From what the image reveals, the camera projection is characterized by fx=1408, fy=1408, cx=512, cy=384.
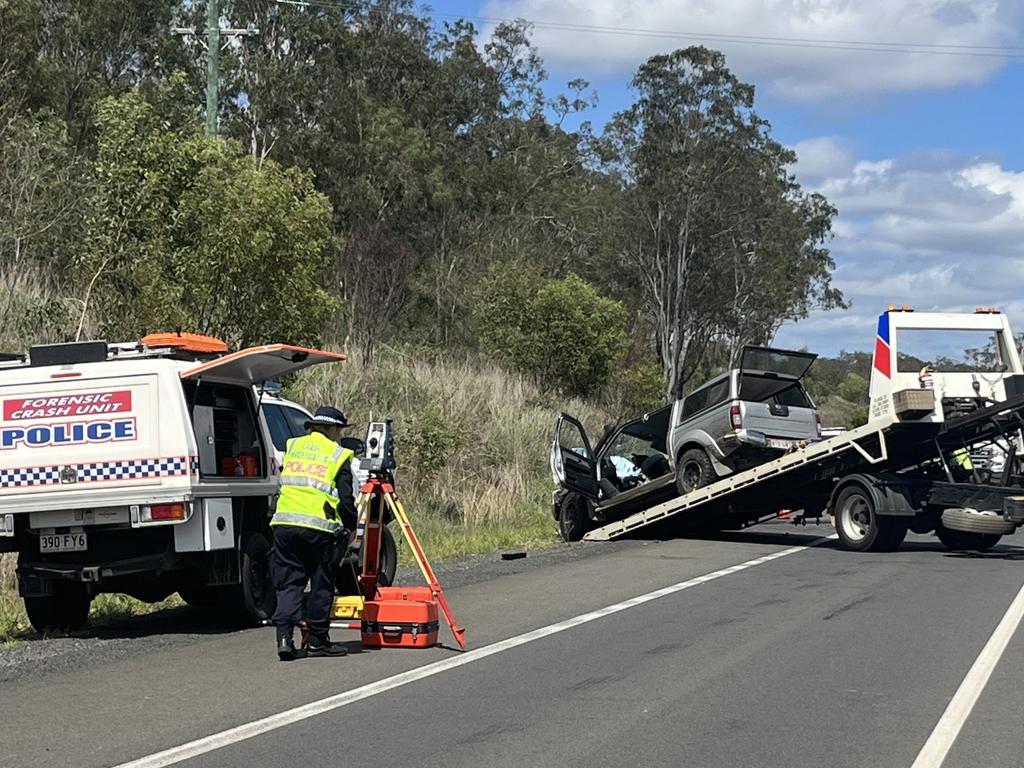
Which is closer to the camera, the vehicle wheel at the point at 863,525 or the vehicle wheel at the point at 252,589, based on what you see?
the vehicle wheel at the point at 252,589

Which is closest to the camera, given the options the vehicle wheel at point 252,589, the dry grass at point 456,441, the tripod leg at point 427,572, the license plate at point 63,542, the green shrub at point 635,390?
the tripod leg at point 427,572

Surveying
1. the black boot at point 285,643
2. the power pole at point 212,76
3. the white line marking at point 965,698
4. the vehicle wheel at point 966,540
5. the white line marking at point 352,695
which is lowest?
the vehicle wheel at point 966,540

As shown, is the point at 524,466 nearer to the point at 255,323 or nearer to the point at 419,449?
the point at 419,449

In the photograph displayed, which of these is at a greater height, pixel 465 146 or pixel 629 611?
pixel 465 146

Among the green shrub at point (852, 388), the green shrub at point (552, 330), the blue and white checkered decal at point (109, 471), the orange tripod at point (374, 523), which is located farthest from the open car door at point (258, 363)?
the green shrub at point (852, 388)

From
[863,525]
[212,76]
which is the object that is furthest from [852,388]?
[863,525]

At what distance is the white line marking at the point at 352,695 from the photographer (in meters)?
6.81

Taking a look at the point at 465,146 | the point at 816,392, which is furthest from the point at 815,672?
the point at 816,392

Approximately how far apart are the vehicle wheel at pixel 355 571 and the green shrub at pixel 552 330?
79.0 ft

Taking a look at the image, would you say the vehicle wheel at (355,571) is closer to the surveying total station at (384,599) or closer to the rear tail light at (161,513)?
the surveying total station at (384,599)

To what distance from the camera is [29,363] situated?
11.0 metres

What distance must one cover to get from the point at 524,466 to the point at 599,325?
11.6 m

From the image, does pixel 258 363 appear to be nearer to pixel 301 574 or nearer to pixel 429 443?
pixel 301 574

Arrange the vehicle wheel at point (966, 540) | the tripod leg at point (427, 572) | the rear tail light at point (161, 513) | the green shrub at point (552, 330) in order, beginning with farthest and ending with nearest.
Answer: the green shrub at point (552, 330) → the vehicle wheel at point (966, 540) → the rear tail light at point (161, 513) → the tripod leg at point (427, 572)
